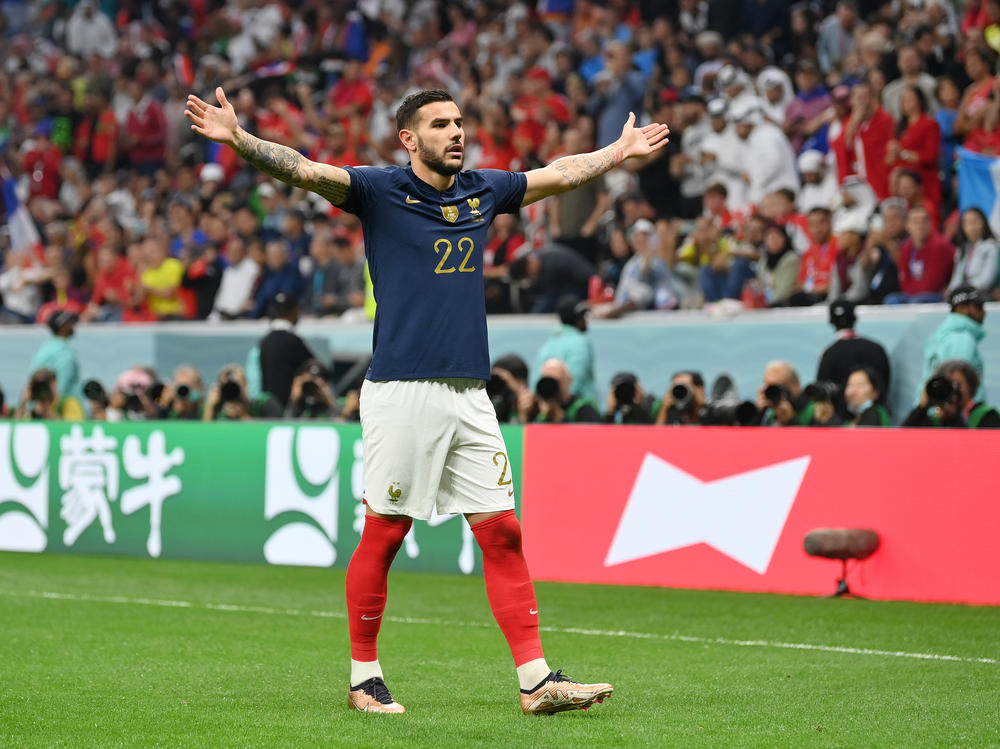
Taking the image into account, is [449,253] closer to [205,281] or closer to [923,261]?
[923,261]

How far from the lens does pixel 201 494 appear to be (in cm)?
1322

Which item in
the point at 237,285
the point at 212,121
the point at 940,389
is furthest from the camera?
the point at 237,285

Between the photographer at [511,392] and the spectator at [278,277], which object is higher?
the spectator at [278,277]

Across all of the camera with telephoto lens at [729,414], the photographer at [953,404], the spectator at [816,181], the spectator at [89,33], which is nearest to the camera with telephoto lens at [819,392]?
the camera with telephoto lens at [729,414]

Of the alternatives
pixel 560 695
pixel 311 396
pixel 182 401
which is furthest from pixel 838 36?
pixel 560 695

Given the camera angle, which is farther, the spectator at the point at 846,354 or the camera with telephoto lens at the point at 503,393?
the camera with telephoto lens at the point at 503,393

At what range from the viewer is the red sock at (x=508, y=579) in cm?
584

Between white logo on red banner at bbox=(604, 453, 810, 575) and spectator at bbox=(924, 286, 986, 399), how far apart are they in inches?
77.8

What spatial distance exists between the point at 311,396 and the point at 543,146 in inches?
191

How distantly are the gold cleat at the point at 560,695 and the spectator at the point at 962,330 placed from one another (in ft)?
22.1

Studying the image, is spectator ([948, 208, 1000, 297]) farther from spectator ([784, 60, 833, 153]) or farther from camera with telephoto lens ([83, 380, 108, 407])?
camera with telephoto lens ([83, 380, 108, 407])

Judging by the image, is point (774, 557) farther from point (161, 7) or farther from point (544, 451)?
point (161, 7)

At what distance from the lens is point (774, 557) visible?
1046cm

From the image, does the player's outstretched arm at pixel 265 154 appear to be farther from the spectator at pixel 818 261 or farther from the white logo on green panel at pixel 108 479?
the spectator at pixel 818 261
